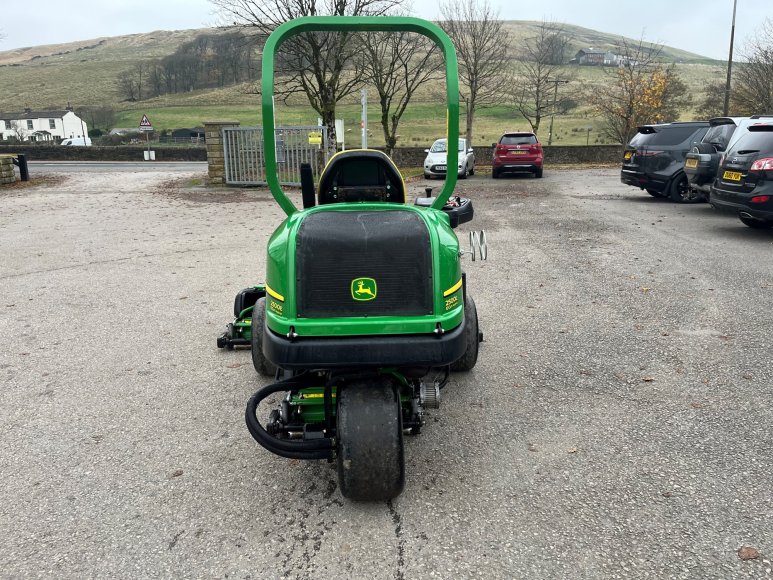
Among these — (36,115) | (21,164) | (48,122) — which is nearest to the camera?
(21,164)

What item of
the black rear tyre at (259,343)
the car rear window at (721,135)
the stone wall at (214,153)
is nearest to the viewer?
the black rear tyre at (259,343)

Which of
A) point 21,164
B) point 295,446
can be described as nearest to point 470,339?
point 295,446

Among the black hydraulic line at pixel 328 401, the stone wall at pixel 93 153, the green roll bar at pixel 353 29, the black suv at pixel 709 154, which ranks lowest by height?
the stone wall at pixel 93 153

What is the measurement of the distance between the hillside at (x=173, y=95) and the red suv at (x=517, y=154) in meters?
3.61

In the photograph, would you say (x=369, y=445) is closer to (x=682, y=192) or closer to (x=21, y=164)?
(x=682, y=192)

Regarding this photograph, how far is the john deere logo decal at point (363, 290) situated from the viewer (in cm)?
310

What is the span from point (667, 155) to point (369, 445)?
1360 centimetres

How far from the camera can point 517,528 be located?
9.84 feet

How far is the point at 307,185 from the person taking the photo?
3.83m

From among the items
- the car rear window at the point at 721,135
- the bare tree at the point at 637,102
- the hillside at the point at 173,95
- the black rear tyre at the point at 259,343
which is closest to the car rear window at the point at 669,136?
the car rear window at the point at 721,135

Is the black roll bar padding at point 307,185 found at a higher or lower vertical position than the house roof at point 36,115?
higher

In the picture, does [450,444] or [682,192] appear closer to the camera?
[450,444]

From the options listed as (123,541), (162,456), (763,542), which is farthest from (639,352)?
(123,541)

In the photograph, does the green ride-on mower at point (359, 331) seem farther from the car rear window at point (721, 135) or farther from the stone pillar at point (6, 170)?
the stone pillar at point (6, 170)
